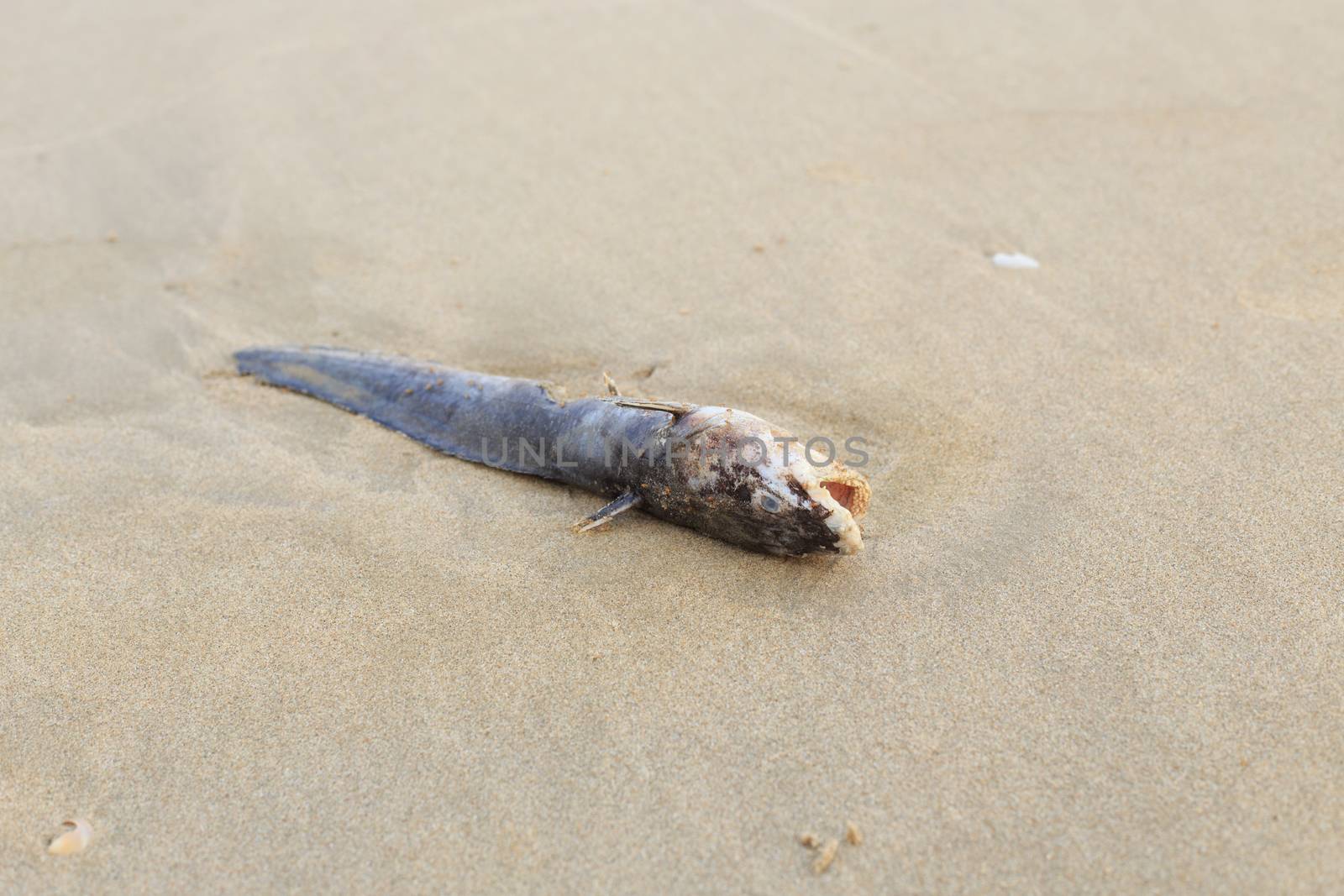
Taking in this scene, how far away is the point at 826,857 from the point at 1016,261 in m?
3.48

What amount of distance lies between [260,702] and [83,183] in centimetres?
481

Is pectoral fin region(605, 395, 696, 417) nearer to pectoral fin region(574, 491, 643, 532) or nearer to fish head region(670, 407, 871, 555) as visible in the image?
fish head region(670, 407, 871, 555)

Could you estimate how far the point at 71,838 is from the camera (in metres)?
2.75

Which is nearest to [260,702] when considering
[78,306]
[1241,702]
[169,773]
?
[169,773]

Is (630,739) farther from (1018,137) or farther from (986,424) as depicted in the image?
(1018,137)

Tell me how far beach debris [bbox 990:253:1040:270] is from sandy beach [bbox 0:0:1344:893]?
83mm

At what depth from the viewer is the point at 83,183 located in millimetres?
6312

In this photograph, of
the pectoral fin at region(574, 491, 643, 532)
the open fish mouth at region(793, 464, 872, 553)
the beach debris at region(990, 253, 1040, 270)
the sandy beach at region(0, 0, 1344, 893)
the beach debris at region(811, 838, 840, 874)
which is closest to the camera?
the beach debris at region(811, 838, 840, 874)

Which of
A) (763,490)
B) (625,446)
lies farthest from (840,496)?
(625,446)

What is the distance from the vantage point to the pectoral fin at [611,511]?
364 centimetres

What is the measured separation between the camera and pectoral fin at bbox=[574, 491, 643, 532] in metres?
3.64

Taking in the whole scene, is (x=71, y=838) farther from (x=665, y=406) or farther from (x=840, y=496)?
(x=840, y=496)

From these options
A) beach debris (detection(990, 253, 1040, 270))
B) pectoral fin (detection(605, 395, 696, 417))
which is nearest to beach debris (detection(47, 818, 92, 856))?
pectoral fin (detection(605, 395, 696, 417))

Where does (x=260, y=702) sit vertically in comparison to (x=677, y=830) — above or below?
below
